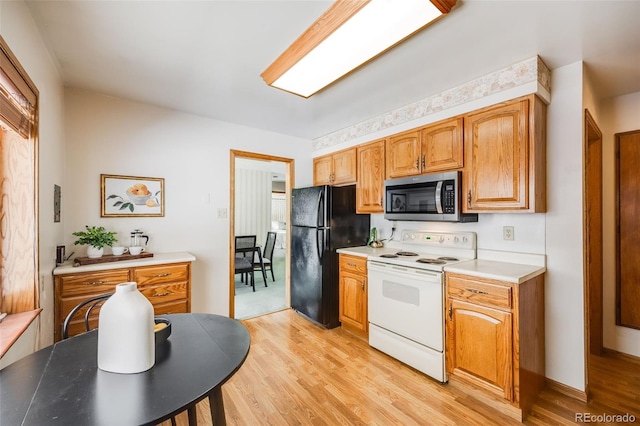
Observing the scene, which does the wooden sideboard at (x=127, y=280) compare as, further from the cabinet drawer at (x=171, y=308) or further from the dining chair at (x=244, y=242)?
the dining chair at (x=244, y=242)

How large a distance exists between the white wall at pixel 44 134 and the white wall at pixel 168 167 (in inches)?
7.3

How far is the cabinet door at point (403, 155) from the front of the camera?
2.71 metres

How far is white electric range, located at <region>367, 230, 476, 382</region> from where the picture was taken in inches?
85.7

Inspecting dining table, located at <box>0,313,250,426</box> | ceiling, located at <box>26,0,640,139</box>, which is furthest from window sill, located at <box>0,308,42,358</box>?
ceiling, located at <box>26,0,640,139</box>

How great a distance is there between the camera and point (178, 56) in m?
1.96

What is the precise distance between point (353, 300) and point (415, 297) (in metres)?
0.83

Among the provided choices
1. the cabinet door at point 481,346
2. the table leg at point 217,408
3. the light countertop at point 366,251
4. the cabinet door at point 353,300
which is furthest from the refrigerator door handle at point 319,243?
the table leg at point 217,408

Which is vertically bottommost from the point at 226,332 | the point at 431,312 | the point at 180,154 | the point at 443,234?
the point at 431,312

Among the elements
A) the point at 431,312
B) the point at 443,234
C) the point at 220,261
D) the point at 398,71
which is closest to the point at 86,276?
the point at 220,261

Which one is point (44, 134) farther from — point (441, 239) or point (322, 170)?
point (441, 239)

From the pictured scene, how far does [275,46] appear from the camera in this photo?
1.84 metres

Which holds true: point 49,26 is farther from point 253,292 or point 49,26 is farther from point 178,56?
point 253,292

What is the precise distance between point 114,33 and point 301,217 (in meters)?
2.35

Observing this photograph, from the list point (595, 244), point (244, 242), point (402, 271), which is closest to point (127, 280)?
point (402, 271)
